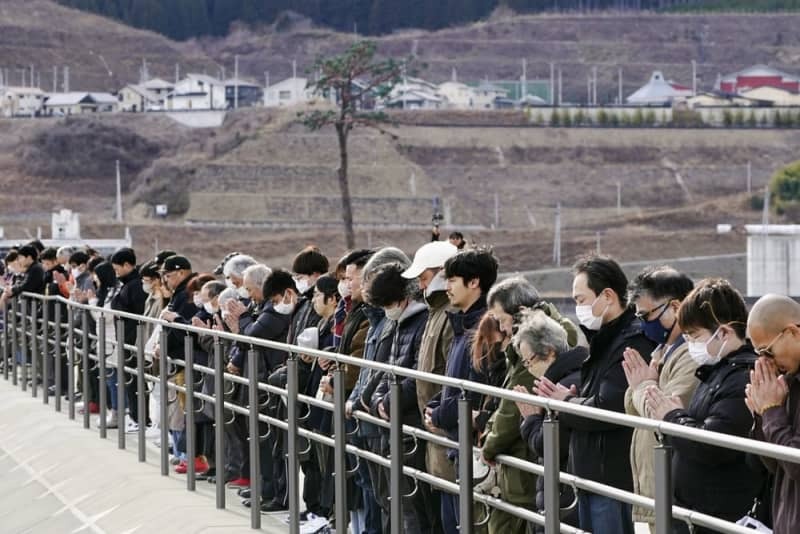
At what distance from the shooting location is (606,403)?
655 cm

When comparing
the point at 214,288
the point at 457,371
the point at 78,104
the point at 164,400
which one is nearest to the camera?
the point at 457,371

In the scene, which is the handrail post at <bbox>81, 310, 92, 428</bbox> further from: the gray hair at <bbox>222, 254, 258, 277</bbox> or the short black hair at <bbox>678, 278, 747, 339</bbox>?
the short black hair at <bbox>678, 278, 747, 339</bbox>

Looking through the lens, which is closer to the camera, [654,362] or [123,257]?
[654,362]

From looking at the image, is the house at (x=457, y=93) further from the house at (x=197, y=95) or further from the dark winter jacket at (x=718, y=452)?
the dark winter jacket at (x=718, y=452)

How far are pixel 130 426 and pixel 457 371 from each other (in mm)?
6558

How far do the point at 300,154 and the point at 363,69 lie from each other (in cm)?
1825

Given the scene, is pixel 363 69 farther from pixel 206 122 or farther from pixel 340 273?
pixel 340 273

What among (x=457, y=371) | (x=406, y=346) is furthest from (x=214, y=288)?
(x=457, y=371)

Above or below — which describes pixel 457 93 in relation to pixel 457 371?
above

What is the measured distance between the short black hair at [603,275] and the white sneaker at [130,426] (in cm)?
651

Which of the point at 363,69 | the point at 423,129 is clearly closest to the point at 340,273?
the point at 363,69

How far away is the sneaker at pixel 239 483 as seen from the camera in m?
10.2

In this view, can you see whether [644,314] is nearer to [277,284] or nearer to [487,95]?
[277,284]

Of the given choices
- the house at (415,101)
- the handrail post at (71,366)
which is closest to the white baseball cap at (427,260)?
the handrail post at (71,366)
